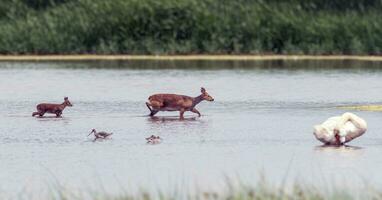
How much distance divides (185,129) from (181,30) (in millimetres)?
21116

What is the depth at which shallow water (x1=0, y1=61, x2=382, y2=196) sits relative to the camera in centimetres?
1991

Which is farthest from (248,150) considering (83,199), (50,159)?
(83,199)

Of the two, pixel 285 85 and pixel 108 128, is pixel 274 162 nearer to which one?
pixel 108 128

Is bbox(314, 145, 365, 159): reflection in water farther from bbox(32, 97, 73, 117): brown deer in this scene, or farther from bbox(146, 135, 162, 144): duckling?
bbox(32, 97, 73, 117): brown deer

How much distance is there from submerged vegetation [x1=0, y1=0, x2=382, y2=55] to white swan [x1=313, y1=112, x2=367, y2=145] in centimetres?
2296

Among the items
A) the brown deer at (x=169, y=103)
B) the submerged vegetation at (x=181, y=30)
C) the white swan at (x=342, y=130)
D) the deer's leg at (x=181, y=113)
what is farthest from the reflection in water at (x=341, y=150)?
the submerged vegetation at (x=181, y=30)

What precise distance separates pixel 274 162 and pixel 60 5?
2829 cm

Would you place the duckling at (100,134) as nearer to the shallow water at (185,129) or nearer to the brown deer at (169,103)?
the shallow water at (185,129)

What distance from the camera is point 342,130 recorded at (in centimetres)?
2308

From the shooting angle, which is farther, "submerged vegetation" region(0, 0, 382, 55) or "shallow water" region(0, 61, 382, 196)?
"submerged vegetation" region(0, 0, 382, 55)

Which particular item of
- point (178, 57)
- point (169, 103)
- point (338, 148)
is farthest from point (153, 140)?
point (178, 57)

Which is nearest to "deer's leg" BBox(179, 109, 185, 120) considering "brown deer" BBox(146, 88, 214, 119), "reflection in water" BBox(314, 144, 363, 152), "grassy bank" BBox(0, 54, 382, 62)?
"brown deer" BBox(146, 88, 214, 119)

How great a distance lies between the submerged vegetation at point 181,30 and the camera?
46312mm

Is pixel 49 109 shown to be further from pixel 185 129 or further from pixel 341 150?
pixel 341 150
